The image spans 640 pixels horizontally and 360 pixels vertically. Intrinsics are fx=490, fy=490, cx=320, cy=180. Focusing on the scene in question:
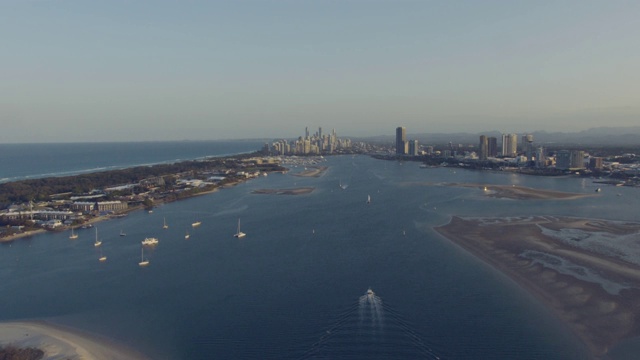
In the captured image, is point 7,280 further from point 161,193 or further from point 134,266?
point 161,193

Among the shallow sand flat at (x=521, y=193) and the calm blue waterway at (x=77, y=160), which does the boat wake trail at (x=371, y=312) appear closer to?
the shallow sand flat at (x=521, y=193)

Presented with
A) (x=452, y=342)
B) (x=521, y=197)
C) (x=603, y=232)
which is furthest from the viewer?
(x=521, y=197)

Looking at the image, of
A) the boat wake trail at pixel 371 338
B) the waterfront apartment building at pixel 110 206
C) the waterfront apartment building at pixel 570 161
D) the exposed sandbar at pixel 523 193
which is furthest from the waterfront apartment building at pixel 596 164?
the boat wake trail at pixel 371 338

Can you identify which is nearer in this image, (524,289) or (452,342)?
(452,342)

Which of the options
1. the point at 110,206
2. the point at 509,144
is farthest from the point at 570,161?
the point at 110,206

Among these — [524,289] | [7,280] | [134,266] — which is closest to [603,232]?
[524,289]

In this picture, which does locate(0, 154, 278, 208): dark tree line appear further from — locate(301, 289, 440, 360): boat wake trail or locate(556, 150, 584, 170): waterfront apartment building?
locate(556, 150, 584, 170): waterfront apartment building

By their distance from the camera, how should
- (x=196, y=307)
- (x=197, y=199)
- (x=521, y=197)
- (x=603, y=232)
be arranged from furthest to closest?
(x=197, y=199)
(x=521, y=197)
(x=603, y=232)
(x=196, y=307)

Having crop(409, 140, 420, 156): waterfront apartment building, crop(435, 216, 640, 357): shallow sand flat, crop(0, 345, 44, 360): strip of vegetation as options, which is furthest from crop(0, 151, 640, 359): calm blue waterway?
crop(409, 140, 420, 156): waterfront apartment building
